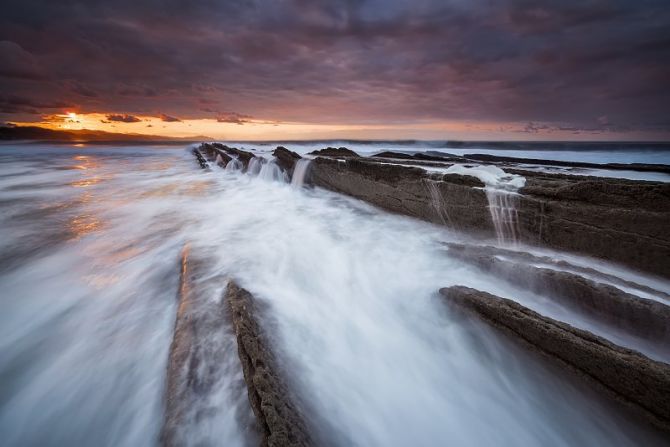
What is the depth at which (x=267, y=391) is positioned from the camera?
1532mm

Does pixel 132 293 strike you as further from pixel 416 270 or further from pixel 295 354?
pixel 416 270

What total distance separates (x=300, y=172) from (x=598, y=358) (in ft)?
26.9

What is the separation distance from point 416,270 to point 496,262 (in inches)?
34.1

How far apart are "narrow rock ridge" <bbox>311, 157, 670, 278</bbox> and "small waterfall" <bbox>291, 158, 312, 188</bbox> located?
4.28 metres

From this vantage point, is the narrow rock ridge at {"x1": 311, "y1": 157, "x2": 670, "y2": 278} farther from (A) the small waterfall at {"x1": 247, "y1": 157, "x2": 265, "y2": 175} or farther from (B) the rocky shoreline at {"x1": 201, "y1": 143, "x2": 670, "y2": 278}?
(A) the small waterfall at {"x1": 247, "y1": 157, "x2": 265, "y2": 175}

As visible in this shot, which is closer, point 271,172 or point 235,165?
point 271,172

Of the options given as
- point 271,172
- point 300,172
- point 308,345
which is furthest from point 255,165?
point 308,345

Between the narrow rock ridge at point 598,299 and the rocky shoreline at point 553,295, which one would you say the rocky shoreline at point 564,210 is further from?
the narrow rock ridge at point 598,299

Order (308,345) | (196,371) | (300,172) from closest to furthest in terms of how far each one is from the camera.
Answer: (196,371)
(308,345)
(300,172)

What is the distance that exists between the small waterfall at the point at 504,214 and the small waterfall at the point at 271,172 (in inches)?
297

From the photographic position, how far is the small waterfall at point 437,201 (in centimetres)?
448

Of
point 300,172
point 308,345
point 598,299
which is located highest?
point 598,299

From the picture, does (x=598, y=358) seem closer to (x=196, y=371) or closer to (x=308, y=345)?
(x=308, y=345)

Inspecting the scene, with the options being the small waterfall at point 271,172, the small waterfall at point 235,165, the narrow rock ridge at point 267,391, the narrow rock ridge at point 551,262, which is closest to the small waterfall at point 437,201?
the narrow rock ridge at point 551,262
